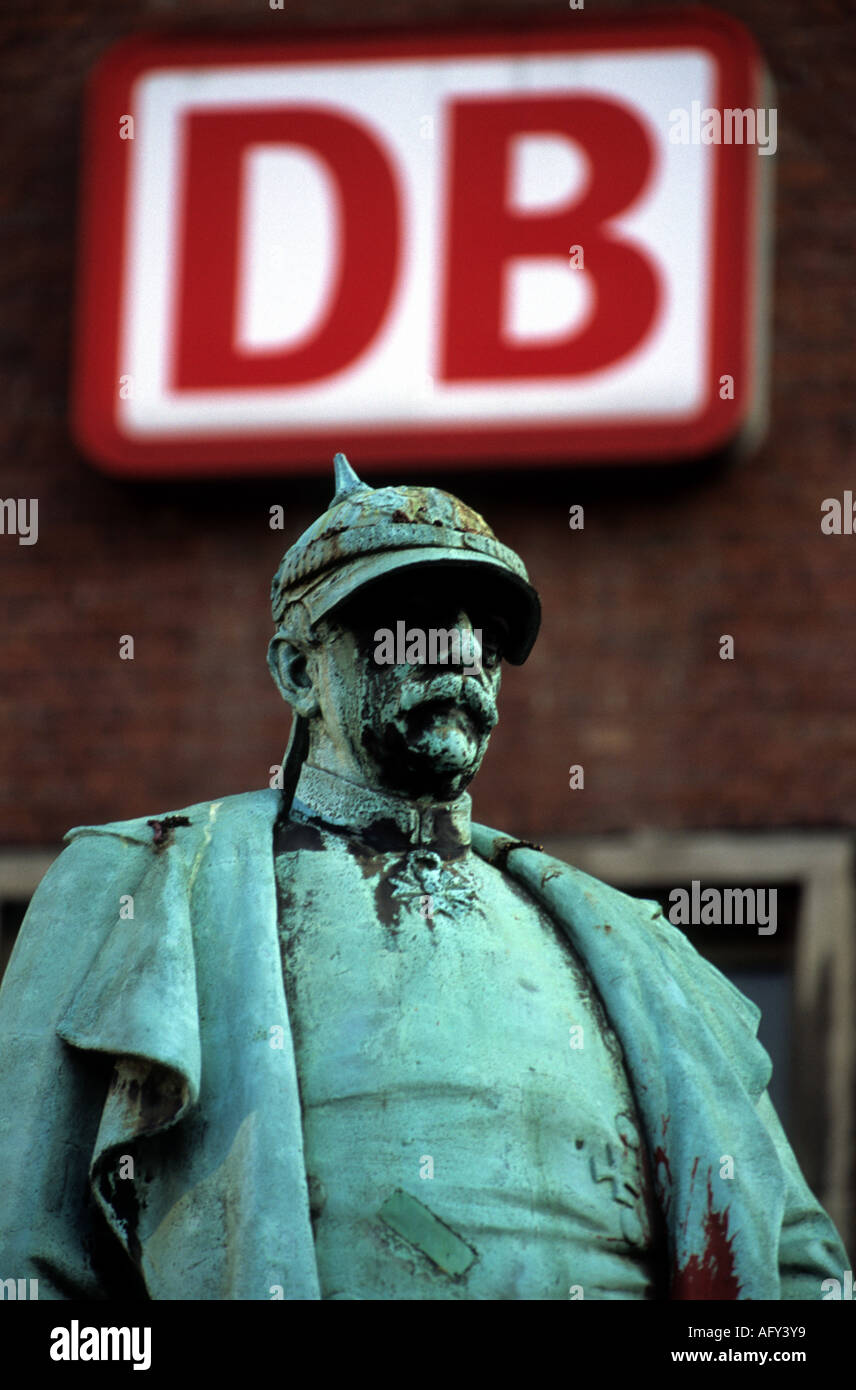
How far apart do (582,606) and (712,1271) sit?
29.9ft

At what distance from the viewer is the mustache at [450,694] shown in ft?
21.4

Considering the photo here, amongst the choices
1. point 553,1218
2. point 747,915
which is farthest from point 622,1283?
point 747,915

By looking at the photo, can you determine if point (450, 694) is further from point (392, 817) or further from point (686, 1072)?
point (686, 1072)

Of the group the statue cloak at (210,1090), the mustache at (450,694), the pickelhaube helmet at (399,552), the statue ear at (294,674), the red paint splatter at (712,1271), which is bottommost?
the red paint splatter at (712,1271)

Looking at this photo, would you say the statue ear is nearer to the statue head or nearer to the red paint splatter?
the statue head

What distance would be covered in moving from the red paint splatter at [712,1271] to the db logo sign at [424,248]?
364 inches

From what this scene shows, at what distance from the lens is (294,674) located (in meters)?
6.79

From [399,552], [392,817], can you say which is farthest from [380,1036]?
[399,552]

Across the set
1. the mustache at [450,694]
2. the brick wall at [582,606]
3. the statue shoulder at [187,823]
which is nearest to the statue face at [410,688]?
the mustache at [450,694]

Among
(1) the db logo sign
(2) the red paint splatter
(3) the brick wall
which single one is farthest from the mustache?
(1) the db logo sign

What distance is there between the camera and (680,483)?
15.4 m

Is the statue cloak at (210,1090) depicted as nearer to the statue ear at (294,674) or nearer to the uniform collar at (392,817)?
the uniform collar at (392,817)

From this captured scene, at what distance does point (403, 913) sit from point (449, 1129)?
495 millimetres
